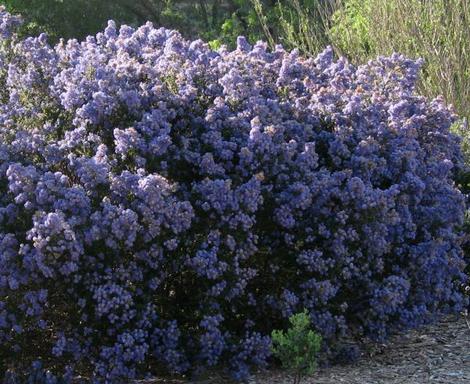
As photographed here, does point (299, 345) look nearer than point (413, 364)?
Yes

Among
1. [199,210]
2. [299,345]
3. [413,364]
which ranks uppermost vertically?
[199,210]

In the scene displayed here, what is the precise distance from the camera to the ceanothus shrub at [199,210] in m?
4.24

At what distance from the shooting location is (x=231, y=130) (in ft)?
15.9

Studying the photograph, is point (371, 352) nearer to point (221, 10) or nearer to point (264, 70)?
point (264, 70)

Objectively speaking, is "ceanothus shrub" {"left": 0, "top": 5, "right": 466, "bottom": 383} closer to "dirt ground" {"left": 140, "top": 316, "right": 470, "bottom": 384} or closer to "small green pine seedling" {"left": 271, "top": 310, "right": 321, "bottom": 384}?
"dirt ground" {"left": 140, "top": 316, "right": 470, "bottom": 384}

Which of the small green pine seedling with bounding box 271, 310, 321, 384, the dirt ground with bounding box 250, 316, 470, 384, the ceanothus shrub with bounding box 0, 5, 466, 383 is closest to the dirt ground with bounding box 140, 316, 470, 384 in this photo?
the dirt ground with bounding box 250, 316, 470, 384

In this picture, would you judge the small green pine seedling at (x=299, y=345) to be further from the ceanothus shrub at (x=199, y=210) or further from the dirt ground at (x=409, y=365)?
the dirt ground at (x=409, y=365)

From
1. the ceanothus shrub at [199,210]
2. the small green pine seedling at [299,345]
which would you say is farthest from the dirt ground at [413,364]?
the small green pine seedling at [299,345]

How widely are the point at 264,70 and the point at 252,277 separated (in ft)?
4.85

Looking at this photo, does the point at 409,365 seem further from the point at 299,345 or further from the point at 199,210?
the point at 199,210

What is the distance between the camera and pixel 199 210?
4547mm

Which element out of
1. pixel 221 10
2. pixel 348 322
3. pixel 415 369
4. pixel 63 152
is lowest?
pixel 415 369

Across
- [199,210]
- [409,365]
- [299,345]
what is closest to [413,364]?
[409,365]

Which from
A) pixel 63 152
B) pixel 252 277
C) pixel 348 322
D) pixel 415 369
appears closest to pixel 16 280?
pixel 63 152
